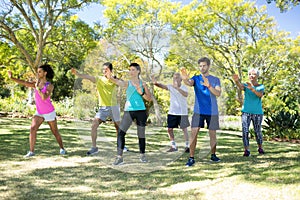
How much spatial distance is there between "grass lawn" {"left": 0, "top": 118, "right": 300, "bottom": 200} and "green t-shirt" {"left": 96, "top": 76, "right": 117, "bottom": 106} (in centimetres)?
57

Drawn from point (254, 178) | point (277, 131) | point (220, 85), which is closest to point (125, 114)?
point (220, 85)

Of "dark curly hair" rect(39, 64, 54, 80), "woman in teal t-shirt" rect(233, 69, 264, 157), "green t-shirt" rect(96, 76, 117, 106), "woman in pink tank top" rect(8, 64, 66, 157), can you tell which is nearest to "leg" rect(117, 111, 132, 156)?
"green t-shirt" rect(96, 76, 117, 106)

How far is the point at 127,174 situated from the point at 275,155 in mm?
3187

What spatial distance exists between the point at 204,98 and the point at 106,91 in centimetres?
147

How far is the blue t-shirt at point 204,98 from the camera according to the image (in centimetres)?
485

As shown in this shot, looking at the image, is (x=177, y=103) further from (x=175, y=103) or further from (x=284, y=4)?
(x=284, y=4)

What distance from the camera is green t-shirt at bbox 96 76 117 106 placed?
188 inches

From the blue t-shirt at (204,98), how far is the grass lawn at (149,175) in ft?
1.86

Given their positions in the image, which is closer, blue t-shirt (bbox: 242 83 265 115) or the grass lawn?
the grass lawn

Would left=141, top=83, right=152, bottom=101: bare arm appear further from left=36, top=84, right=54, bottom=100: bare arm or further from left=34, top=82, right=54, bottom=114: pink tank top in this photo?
left=34, top=82, right=54, bottom=114: pink tank top

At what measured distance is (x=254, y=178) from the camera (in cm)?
456

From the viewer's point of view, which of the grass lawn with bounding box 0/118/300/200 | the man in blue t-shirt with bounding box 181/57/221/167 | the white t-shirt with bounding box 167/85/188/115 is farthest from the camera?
the man in blue t-shirt with bounding box 181/57/221/167

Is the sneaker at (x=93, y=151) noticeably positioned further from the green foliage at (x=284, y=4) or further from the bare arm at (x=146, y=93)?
the green foliage at (x=284, y=4)

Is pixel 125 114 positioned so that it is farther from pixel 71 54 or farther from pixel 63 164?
pixel 71 54
